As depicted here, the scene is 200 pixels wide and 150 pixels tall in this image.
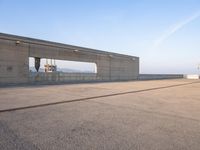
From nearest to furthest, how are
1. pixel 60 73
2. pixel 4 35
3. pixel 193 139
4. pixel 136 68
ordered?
pixel 193 139 < pixel 4 35 < pixel 60 73 < pixel 136 68

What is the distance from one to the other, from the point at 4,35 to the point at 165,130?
55.7 feet

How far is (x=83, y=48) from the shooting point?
2478 cm

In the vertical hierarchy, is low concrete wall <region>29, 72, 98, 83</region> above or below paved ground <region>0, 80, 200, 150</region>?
above

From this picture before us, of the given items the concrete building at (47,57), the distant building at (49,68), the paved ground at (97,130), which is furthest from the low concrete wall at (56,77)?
the paved ground at (97,130)

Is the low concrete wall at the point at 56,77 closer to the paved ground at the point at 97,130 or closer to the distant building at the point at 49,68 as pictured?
the distant building at the point at 49,68

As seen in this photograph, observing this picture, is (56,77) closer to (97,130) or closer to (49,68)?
(49,68)

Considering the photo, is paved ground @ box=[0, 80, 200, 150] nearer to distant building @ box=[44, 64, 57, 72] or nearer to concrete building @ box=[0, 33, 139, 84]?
concrete building @ box=[0, 33, 139, 84]

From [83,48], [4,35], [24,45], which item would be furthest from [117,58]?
[4,35]

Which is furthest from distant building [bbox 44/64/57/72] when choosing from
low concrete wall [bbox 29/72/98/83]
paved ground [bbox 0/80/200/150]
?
paved ground [bbox 0/80/200/150]

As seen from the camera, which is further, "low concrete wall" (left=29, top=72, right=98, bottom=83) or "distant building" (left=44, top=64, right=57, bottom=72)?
"distant building" (left=44, top=64, right=57, bottom=72)

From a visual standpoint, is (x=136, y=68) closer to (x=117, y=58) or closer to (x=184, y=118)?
(x=117, y=58)

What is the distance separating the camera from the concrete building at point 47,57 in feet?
56.5

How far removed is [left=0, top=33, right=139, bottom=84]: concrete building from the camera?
17.2 meters

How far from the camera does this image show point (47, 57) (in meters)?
20.5
